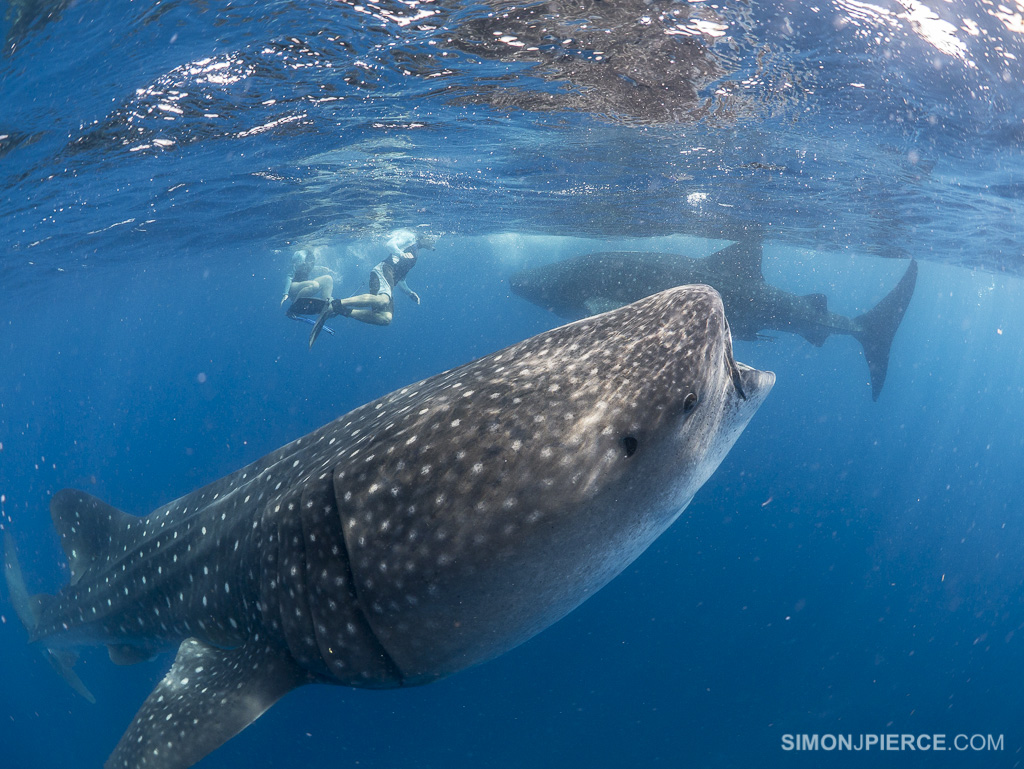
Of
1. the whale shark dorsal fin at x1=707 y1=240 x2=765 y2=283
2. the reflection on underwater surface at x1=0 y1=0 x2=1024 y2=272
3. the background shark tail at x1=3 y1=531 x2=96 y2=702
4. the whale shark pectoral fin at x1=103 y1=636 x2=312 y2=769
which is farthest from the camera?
the whale shark dorsal fin at x1=707 y1=240 x2=765 y2=283

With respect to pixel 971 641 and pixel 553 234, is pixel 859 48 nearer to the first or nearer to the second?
pixel 553 234

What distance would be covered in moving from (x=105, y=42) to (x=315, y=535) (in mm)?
8189

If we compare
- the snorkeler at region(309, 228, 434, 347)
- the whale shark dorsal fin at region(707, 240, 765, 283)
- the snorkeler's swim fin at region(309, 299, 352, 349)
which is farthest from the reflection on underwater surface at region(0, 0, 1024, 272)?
the snorkeler's swim fin at region(309, 299, 352, 349)

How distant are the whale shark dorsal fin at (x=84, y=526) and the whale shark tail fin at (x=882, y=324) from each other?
64.4 ft

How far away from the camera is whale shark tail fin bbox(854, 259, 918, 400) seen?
696 inches

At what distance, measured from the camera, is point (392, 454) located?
9.43ft

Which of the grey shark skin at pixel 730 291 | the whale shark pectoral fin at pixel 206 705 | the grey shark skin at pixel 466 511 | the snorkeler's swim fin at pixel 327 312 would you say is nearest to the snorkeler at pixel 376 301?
the snorkeler's swim fin at pixel 327 312

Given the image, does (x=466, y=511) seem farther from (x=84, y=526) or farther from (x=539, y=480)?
(x=84, y=526)

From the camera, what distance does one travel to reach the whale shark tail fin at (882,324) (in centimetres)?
1767

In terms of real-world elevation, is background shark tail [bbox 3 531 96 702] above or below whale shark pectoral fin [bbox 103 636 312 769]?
below

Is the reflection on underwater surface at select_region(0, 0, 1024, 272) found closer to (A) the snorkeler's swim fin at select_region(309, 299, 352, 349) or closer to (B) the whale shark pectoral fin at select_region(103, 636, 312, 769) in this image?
(A) the snorkeler's swim fin at select_region(309, 299, 352, 349)

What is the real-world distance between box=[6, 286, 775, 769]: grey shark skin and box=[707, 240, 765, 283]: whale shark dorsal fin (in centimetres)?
1410

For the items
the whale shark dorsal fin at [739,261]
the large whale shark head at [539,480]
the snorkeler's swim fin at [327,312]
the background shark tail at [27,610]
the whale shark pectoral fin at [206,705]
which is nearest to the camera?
the large whale shark head at [539,480]

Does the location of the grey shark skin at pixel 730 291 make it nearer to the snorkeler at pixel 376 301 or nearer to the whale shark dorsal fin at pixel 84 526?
the snorkeler at pixel 376 301
